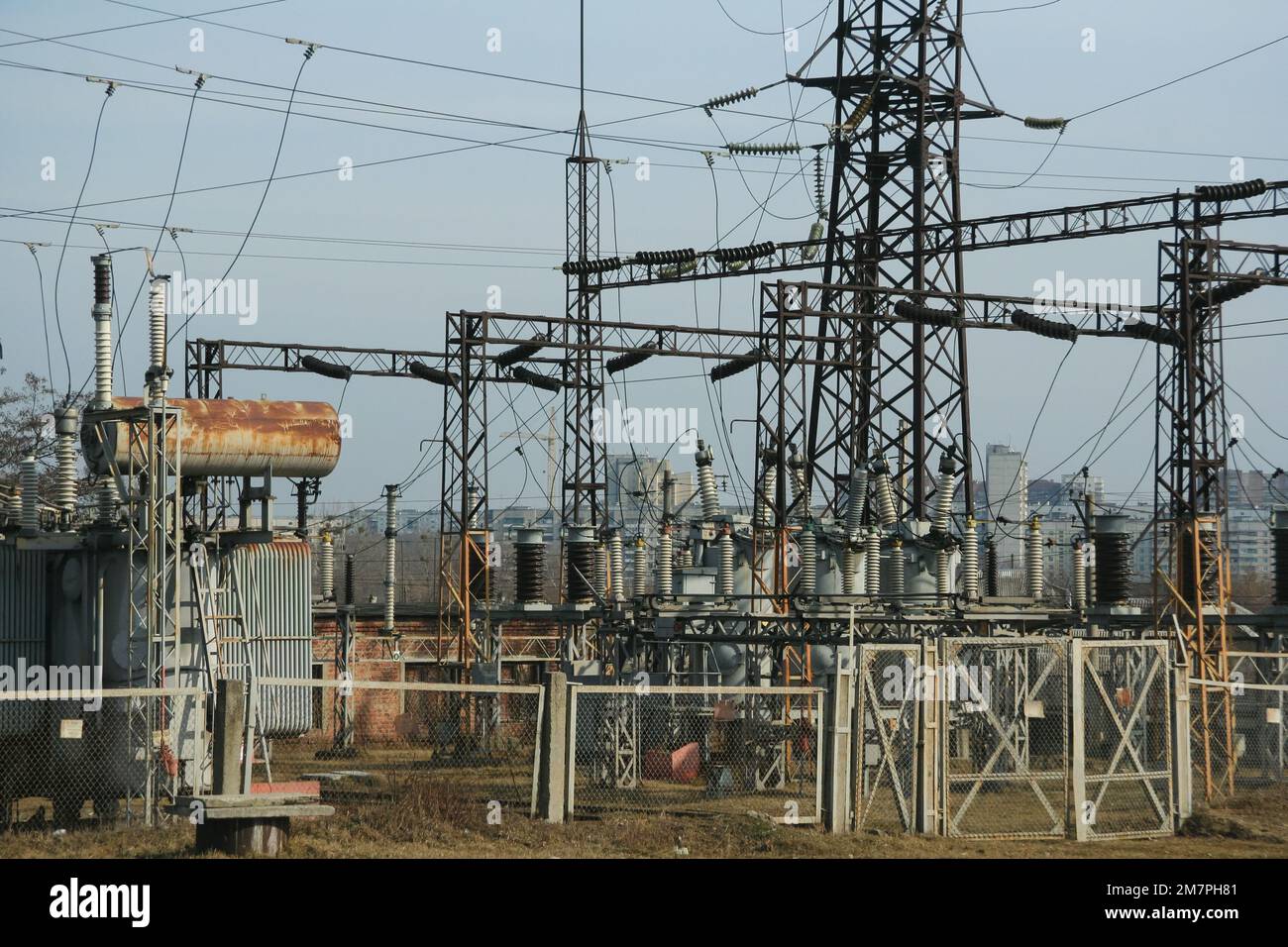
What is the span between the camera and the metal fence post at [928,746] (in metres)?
18.5

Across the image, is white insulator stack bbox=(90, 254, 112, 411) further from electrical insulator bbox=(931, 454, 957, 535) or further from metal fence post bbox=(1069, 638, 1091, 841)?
electrical insulator bbox=(931, 454, 957, 535)

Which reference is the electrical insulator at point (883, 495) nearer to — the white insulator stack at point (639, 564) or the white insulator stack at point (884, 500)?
the white insulator stack at point (884, 500)

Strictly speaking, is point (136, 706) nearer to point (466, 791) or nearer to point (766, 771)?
point (466, 791)

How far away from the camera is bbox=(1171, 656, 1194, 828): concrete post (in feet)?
66.0

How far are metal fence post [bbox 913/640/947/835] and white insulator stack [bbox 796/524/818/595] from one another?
13142 millimetres

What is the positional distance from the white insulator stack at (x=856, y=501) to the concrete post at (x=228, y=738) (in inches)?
673

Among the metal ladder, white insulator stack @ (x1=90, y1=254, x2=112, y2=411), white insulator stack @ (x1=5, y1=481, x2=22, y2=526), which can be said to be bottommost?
the metal ladder

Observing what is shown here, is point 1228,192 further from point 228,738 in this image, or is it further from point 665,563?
point 228,738

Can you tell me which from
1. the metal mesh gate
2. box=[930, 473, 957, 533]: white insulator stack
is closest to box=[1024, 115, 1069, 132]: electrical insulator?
box=[930, 473, 957, 533]: white insulator stack

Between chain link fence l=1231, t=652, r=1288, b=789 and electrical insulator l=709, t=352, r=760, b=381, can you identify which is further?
electrical insulator l=709, t=352, r=760, b=381

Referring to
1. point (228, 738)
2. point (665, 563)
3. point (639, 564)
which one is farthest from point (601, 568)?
point (228, 738)

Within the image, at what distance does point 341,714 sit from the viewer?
37.1m

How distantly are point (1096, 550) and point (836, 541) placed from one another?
7.55 m

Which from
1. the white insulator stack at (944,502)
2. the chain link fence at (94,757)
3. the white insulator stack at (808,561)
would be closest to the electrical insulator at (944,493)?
the white insulator stack at (944,502)
